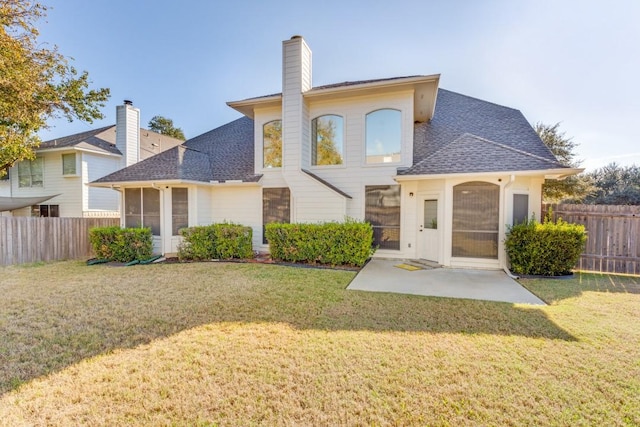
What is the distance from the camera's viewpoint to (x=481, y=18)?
9.12 metres

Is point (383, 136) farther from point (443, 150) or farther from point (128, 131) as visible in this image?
point (128, 131)

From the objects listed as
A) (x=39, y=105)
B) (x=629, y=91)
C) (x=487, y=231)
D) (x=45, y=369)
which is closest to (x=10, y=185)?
(x=39, y=105)

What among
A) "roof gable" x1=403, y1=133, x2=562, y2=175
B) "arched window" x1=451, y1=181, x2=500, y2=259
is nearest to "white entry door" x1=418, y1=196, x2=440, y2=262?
"arched window" x1=451, y1=181, x2=500, y2=259

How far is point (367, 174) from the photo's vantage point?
9422mm

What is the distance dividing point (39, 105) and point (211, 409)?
14.4 m

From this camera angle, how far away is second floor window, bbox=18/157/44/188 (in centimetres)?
1506

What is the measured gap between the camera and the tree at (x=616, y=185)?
16542 millimetres

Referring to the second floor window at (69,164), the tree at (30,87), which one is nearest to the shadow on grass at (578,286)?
the tree at (30,87)

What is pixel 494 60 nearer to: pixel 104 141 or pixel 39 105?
pixel 39 105

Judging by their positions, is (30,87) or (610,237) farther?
(30,87)

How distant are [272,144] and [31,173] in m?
15.0

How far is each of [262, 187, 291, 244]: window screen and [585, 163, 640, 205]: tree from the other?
18237 mm

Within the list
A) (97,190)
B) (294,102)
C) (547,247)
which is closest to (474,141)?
(547,247)

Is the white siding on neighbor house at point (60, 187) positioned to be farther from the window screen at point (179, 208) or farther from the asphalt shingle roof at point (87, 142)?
the window screen at point (179, 208)
